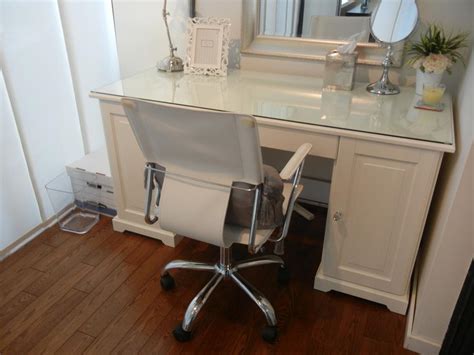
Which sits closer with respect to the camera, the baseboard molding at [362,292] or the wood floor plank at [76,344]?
the wood floor plank at [76,344]

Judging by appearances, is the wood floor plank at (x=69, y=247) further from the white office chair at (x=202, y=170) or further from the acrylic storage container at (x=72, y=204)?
the white office chair at (x=202, y=170)

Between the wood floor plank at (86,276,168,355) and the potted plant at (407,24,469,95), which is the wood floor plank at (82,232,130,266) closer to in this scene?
the wood floor plank at (86,276,168,355)

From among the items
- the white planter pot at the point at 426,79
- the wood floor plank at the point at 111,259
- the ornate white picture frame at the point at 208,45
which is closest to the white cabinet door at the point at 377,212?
the white planter pot at the point at 426,79

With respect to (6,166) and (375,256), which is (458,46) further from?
(6,166)

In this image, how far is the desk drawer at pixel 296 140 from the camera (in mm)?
1509

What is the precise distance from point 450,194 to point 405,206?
18 cm

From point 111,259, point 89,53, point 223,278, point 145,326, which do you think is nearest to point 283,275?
point 223,278

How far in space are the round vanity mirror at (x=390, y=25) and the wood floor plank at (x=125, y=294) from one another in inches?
49.8

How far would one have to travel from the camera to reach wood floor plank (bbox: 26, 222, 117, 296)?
1834 mm

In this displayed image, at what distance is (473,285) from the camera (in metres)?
1.23

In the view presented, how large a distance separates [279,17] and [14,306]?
1762mm

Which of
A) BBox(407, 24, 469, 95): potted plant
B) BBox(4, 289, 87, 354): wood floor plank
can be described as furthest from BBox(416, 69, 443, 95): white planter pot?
BBox(4, 289, 87, 354): wood floor plank

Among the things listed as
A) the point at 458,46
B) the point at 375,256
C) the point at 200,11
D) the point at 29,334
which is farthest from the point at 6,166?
the point at 458,46

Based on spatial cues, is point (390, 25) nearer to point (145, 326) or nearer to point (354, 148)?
point (354, 148)
